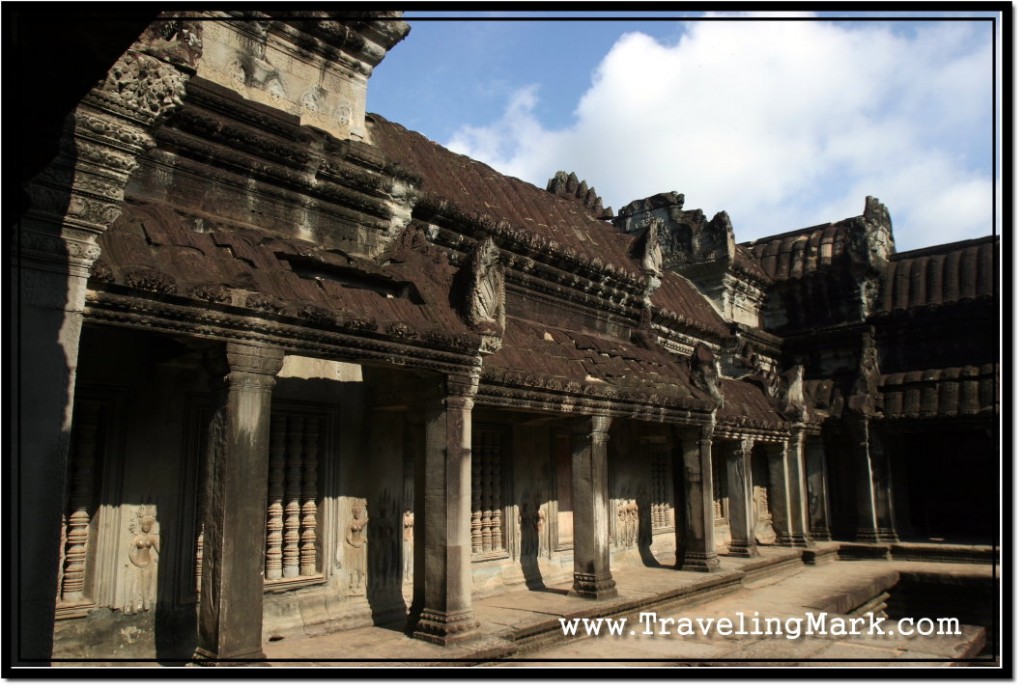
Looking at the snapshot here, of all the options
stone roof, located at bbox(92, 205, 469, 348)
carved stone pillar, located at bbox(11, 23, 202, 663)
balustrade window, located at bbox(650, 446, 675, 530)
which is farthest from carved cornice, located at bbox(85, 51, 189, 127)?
balustrade window, located at bbox(650, 446, 675, 530)

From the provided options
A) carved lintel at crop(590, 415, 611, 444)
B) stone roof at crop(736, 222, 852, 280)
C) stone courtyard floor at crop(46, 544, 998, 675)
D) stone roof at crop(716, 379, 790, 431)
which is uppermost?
stone roof at crop(736, 222, 852, 280)

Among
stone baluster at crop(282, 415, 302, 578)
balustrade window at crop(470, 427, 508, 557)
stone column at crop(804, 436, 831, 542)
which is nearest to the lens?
stone baluster at crop(282, 415, 302, 578)

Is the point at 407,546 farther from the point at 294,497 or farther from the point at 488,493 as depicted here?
the point at 488,493

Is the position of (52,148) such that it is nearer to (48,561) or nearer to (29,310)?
(29,310)

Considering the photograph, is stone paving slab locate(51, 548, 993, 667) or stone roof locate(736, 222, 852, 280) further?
stone roof locate(736, 222, 852, 280)

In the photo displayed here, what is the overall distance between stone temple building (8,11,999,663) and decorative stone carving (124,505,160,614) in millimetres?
19

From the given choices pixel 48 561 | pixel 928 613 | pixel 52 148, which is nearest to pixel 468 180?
pixel 52 148

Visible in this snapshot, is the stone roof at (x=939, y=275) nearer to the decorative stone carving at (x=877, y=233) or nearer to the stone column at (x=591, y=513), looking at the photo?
the decorative stone carving at (x=877, y=233)

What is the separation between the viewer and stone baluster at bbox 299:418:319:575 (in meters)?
8.20

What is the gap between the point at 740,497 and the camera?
1502 cm

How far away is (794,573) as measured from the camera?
14.9m

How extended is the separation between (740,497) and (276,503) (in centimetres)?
965

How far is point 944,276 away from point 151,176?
19.0m

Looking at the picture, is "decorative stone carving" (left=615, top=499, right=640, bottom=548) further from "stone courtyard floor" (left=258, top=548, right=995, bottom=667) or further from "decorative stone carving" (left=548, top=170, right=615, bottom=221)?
"decorative stone carving" (left=548, top=170, right=615, bottom=221)
